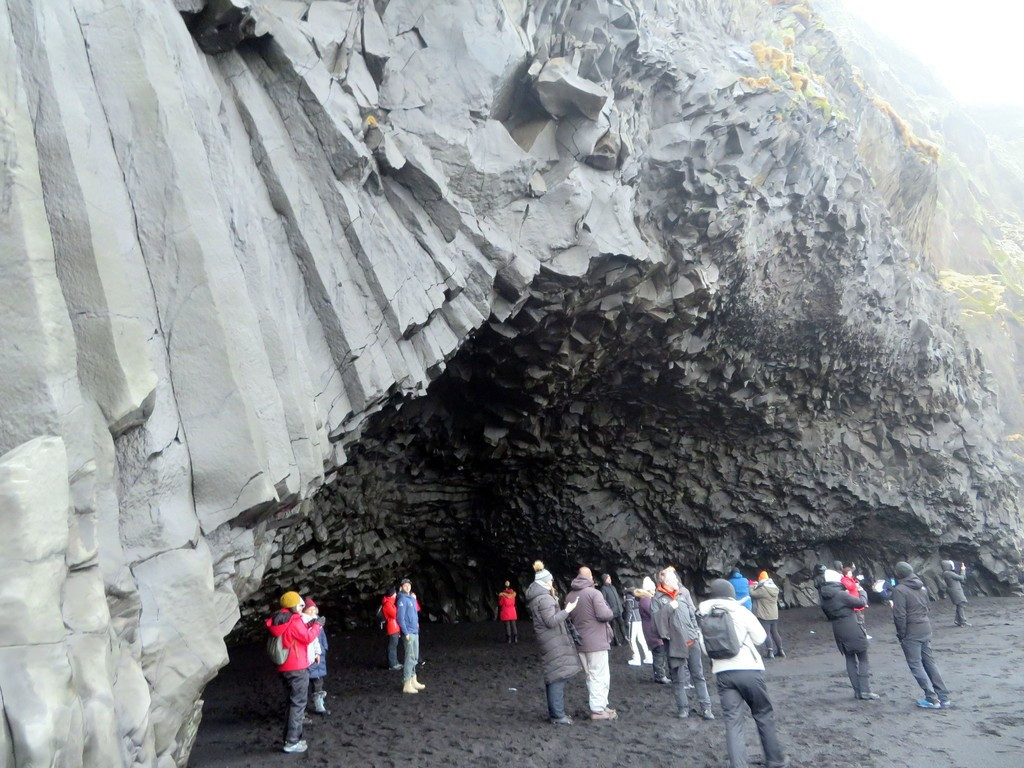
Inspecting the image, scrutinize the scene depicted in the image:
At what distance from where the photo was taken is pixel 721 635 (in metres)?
5.60

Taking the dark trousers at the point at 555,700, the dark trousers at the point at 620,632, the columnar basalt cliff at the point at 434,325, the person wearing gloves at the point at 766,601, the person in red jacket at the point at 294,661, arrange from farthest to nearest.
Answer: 1. the dark trousers at the point at 620,632
2. the person wearing gloves at the point at 766,601
3. the dark trousers at the point at 555,700
4. the person in red jacket at the point at 294,661
5. the columnar basalt cliff at the point at 434,325

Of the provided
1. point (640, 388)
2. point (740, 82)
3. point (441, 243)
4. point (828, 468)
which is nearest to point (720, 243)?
point (740, 82)

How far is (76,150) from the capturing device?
180 inches

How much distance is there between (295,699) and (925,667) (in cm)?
723

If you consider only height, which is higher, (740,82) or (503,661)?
(740,82)

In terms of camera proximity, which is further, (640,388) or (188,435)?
(640,388)

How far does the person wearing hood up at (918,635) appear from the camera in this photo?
7859mm

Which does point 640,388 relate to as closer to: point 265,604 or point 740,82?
point 740,82

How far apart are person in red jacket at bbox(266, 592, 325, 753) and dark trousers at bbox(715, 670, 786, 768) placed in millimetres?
4319

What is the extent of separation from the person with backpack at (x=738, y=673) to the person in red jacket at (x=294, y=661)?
4.27 metres

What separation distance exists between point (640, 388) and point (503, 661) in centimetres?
756

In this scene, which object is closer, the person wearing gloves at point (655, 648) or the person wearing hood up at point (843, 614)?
the person wearing hood up at point (843, 614)

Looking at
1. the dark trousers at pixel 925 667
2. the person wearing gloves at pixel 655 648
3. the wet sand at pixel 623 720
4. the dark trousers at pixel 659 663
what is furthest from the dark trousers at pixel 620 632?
the dark trousers at pixel 925 667

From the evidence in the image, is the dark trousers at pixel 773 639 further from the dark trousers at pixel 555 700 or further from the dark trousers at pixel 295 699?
the dark trousers at pixel 295 699
